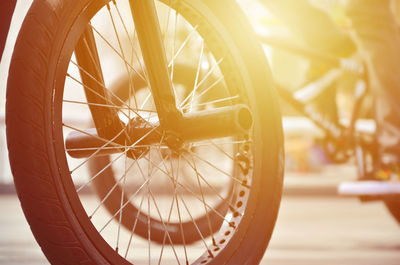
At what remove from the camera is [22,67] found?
1.58 metres

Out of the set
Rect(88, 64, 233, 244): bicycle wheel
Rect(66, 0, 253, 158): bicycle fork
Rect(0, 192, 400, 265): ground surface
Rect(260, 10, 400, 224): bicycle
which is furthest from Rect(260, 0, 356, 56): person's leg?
Rect(66, 0, 253, 158): bicycle fork

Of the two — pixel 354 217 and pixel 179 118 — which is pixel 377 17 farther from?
pixel 354 217

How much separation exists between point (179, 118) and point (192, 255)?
1.15 meters

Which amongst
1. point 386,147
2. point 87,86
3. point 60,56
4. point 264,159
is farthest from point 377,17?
point 60,56

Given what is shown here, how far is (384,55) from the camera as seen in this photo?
Result: 3521 mm

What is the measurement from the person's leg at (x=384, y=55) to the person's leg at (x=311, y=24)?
21 centimetres

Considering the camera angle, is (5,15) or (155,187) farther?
(155,187)

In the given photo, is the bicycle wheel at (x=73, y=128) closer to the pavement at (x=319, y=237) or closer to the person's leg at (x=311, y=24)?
the pavement at (x=319, y=237)

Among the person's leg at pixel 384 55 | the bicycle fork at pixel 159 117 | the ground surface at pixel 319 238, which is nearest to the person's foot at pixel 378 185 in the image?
the person's leg at pixel 384 55

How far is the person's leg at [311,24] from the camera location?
369cm

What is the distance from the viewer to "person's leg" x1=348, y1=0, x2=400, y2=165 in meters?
3.49

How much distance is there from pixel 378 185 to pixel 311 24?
2.75 feet

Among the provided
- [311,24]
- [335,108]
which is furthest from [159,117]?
[335,108]

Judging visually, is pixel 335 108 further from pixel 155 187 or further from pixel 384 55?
pixel 155 187
